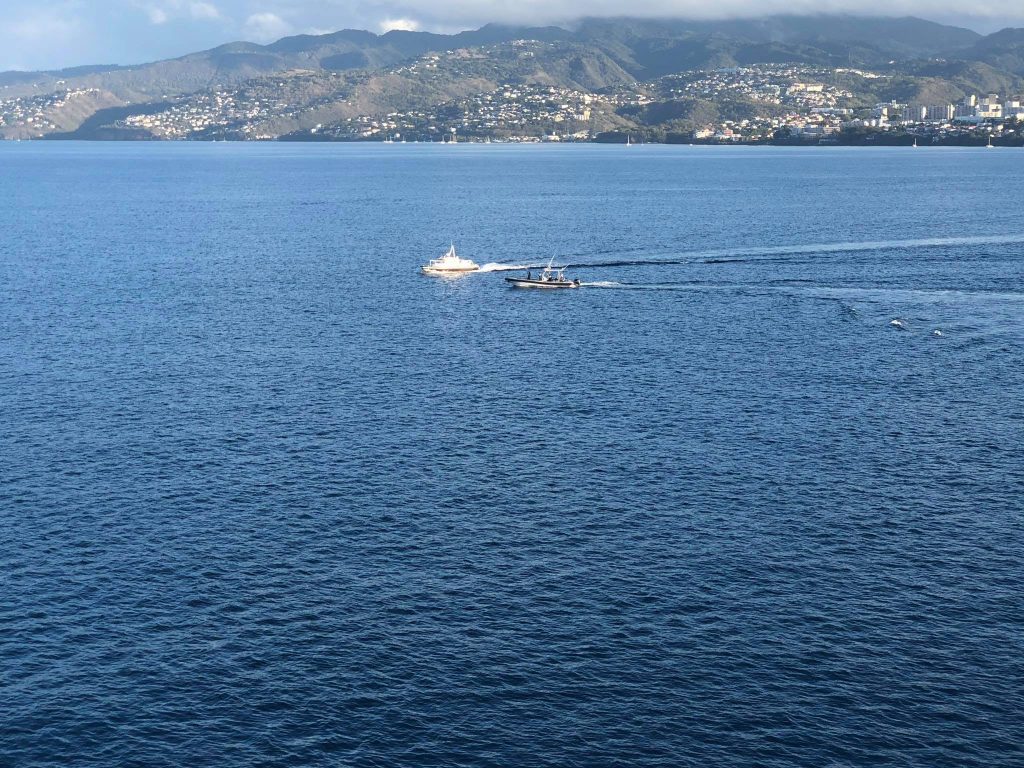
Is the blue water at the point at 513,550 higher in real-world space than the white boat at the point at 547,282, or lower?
lower

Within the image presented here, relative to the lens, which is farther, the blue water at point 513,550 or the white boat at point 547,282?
the white boat at point 547,282

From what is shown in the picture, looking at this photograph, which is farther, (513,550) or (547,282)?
(547,282)

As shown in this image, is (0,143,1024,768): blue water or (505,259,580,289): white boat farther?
(505,259,580,289): white boat

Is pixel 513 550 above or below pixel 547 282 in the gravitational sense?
below

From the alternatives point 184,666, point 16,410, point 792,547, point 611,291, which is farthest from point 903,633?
point 611,291

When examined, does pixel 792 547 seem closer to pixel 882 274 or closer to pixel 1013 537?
pixel 1013 537

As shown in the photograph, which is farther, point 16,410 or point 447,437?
point 16,410

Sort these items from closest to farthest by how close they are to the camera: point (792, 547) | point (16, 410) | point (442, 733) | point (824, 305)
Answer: point (442, 733) < point (792, 547) < point (16, 410) < point (824, 305)

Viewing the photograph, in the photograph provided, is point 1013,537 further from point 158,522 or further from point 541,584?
point 158,522

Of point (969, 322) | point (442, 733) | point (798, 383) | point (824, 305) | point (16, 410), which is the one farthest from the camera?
point (824, 305)

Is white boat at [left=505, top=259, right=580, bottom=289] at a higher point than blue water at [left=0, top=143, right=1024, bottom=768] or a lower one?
higher
